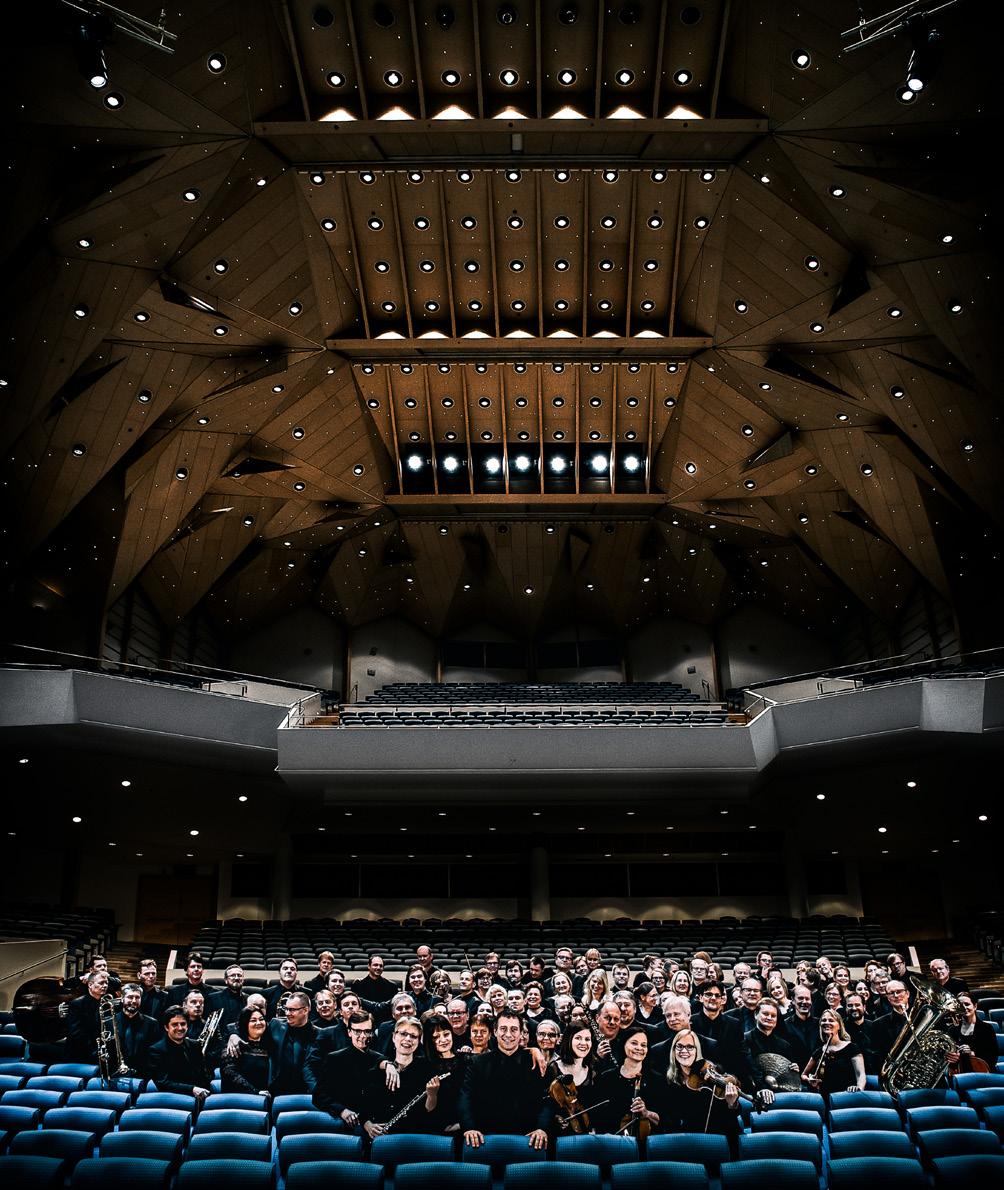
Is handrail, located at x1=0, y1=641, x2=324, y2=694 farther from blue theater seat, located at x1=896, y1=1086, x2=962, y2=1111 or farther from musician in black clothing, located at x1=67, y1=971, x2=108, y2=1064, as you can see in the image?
blue theater seat, located at x1=896, y1=1086, x2=962, y2=1111

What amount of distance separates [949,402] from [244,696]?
1410cm

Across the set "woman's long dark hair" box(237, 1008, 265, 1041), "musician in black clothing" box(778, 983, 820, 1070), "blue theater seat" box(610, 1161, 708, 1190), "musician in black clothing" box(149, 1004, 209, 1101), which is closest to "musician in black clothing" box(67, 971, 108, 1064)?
"musician in black clothing" box(149, 1004, 209, 1101)

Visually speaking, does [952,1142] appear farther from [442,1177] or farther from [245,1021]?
[245,1021]

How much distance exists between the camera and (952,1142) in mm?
5387

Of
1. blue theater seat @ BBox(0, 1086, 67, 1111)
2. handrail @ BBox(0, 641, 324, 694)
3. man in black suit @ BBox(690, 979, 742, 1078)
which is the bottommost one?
blue theater seat @ BBox(0, 1086, 67, 1111)

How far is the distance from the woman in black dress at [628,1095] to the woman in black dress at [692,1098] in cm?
8

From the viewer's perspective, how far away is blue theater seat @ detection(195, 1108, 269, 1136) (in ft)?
19.2

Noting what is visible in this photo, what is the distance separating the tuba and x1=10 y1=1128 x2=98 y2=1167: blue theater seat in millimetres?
5384

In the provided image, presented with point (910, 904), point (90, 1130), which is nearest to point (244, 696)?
point (90, 1130)

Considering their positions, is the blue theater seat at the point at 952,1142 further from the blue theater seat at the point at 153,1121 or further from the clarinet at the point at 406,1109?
the blue theater seat at the point at 153,1121

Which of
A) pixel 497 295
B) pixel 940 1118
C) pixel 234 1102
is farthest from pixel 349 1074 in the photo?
pixel 497 295

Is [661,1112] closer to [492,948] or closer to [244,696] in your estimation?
[492,948]

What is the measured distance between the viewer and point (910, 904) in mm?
23062

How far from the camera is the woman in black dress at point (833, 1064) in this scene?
22.0 ft
